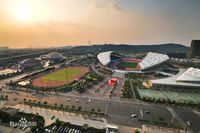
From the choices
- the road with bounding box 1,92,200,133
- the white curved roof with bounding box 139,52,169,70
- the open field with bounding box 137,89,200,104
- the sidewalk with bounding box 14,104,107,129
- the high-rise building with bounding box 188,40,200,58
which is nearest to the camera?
the sidewalk with bounding box 14,104,107,129

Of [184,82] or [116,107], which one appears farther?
[184,82]

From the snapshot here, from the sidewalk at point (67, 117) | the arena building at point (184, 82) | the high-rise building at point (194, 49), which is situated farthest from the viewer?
the arena building at point (184, 82)

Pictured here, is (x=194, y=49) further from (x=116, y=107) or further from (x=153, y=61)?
(x=153, y=61)

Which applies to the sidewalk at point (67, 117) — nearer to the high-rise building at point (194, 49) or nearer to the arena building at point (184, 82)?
the arena building at point (184, 82)

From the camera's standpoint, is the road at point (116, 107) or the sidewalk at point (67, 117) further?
the road at point (116, 107)

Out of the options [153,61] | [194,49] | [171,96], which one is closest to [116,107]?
[171,96]

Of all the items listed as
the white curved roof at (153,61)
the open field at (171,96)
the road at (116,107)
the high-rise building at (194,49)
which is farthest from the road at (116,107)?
the white curved roof at (153,61)

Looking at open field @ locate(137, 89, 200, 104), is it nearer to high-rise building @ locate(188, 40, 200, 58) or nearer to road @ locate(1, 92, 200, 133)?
road @ locate(1, 92, 200, 133)

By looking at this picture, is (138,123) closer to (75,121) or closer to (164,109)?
(164,109)

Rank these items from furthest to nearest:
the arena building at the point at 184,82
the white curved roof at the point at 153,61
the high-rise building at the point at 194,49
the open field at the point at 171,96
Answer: the white curved roof at the point at 153,61
the arena building at the point at 184,82
the high-rise building at the point at 194,49
the open field at the point at 171,96

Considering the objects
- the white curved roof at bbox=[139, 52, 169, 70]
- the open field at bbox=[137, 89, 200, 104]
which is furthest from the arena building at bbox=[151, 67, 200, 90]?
the white curved roof at bbox=[139, 52, 169, 70]

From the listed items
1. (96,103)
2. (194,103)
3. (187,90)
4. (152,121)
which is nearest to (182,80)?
(187,90)

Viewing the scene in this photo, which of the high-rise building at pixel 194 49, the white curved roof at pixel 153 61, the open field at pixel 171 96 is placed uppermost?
the high-rise building at pixel 194 49
